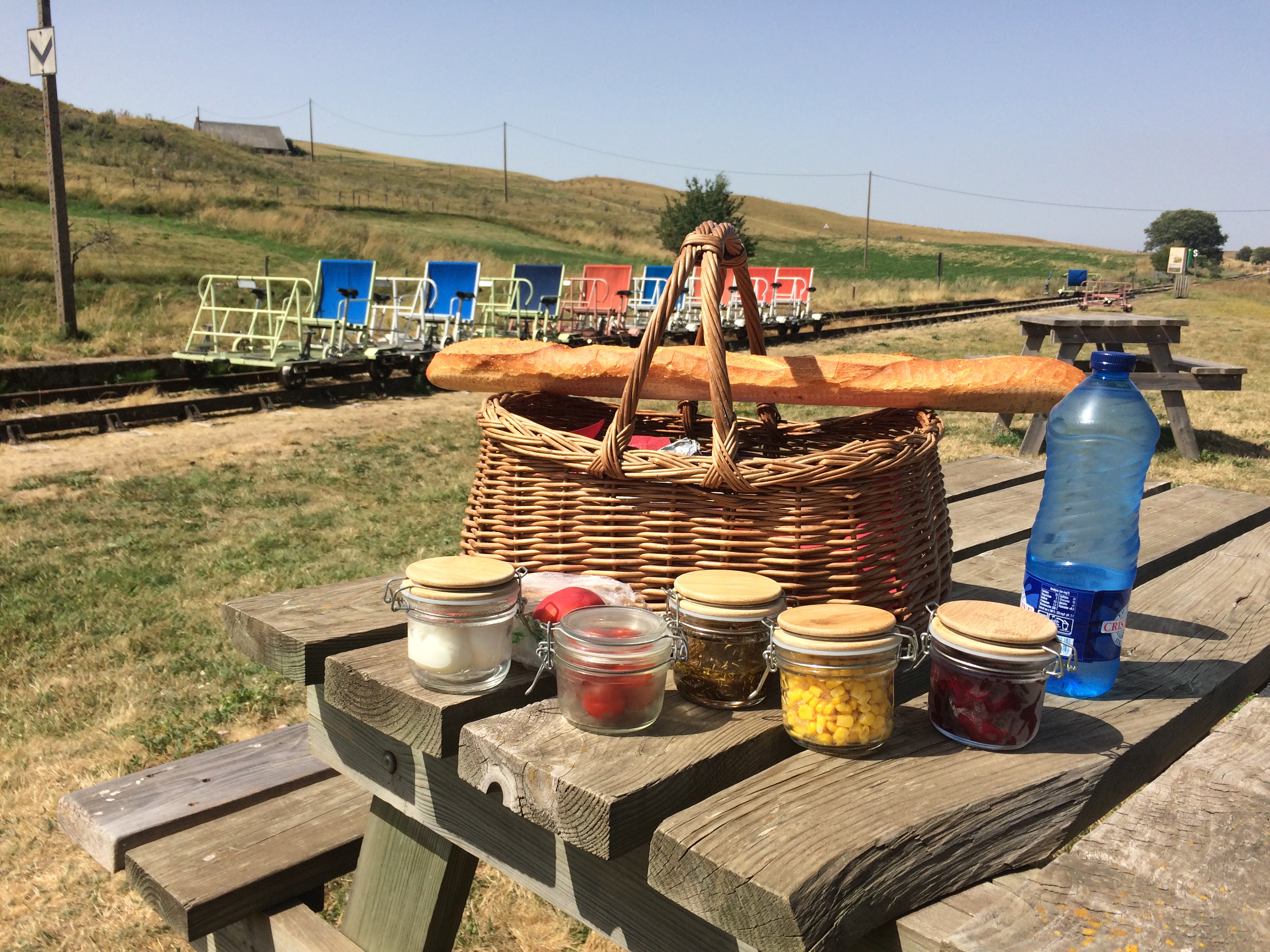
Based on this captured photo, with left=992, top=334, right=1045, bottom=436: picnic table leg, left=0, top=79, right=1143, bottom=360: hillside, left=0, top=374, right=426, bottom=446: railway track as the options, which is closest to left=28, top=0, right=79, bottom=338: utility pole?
left=0, top=79, right=1143, bottom=360: hillside

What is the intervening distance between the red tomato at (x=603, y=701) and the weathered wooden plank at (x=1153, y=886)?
35 centimetres

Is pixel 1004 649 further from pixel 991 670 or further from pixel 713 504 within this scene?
pixel 713 504

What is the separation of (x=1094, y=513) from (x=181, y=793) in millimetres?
1712

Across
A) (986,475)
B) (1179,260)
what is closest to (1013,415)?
(986,475)

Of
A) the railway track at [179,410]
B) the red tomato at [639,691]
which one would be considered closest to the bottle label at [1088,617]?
the red tomato at [639,691]

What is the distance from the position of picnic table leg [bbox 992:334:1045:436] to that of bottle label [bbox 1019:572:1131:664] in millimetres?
7607

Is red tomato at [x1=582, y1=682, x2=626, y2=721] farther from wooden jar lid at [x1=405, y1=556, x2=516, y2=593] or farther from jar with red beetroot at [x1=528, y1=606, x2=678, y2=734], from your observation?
wooden jar lid at [x1=405, y1=556, x2=516, y2=593]

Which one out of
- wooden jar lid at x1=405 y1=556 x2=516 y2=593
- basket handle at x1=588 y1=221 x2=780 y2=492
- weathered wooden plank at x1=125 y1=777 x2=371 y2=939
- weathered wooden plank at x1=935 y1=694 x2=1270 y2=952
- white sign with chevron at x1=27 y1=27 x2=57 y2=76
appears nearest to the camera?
weathered wooden plank at x1=935 y1=694 x2=1270 y2=952

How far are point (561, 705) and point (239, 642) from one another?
2.19 ft

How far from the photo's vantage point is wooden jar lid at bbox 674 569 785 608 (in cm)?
108

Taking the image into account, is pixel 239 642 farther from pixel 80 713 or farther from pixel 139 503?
pixel 139 503

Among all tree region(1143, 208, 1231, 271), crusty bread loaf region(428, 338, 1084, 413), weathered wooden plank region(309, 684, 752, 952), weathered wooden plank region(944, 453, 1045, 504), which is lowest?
weathered wooden plank region(309, 684, 752, 952)

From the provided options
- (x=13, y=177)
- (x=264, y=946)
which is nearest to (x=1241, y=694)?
(x=264, y=946)

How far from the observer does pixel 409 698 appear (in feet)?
3.63
